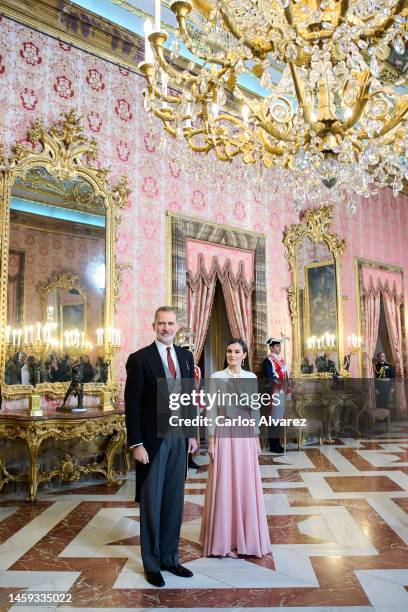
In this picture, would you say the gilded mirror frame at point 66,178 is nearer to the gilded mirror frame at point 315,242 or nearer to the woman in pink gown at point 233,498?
the woman in pink gown at point 233,498

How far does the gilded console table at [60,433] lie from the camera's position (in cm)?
457

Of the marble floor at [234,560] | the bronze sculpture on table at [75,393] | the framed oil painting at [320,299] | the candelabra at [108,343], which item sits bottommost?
the marble floor at [234,560]

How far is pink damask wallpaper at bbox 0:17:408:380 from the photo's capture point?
542 centimetres

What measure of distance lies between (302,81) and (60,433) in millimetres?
3509

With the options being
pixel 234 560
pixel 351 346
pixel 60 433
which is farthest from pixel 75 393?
pixel 351 346

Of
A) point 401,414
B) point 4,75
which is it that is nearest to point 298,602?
point 4,75

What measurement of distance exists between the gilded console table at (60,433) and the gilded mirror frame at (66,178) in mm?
487

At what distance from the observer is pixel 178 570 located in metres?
2.97

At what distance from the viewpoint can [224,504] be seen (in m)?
3.21

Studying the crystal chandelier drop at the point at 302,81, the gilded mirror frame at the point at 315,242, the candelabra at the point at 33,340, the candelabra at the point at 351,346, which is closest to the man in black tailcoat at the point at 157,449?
the crystal chandelier drop at the point at 302,81

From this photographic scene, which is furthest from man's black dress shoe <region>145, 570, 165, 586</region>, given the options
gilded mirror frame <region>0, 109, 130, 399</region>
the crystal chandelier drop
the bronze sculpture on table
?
the crystal chandelier drop

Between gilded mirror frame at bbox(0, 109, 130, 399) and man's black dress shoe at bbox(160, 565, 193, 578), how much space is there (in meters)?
2.64

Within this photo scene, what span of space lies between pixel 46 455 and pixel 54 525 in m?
1.35

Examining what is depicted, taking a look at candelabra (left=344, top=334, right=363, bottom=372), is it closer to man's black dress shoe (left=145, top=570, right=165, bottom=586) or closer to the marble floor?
the marble floor
